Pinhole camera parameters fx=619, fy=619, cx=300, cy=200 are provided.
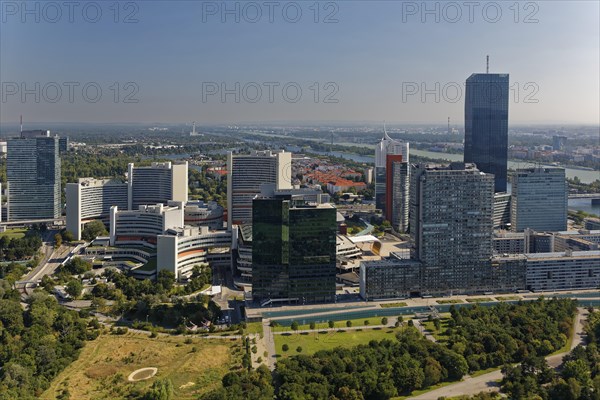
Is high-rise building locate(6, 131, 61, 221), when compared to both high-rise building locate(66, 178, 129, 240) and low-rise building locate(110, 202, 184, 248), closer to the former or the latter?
high-rise building locate(66, 178, 129, 240)

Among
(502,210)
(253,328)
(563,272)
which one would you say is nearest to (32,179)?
(253,328)

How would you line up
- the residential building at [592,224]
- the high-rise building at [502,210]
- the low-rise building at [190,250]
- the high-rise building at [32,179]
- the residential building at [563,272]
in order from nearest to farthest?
the residential building at [563,272] < the low-rise building at [190,250] < the residential building at [592,224] < the high-rise building at [502,210] < the high-rise building at [32,179]

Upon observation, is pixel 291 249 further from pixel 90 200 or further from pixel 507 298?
pixel 90 200

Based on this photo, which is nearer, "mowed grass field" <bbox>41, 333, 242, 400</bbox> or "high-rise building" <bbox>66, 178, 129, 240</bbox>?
"mowed grass field" <bbox>41, 333, 242, 400</bbox>

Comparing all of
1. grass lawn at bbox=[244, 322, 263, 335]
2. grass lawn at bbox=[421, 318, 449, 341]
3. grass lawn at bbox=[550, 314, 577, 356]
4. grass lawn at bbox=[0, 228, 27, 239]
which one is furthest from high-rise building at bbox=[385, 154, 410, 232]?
grass lawn at bbox=[0, 228, 27, 239]

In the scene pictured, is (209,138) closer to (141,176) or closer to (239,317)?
(141,176)

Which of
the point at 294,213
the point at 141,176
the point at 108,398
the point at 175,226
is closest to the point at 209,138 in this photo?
the point at 141,176

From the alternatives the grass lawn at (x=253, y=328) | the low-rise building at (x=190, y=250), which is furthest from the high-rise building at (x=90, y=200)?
the grass lawn at (x=253, y=328)

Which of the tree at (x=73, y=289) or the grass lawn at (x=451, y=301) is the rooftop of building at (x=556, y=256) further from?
the tree at (x=73, y=289)
